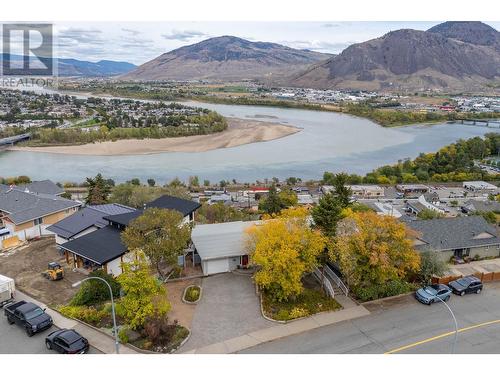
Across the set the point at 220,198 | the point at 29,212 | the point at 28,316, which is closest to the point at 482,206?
the point at 220,198

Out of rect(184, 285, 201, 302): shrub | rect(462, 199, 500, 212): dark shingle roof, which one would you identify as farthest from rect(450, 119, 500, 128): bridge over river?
rect(184, 285, 201, 302): shrub

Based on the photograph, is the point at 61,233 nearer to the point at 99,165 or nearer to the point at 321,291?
the point at 321,291

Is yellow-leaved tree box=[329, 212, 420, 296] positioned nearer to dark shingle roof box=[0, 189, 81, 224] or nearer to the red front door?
the red front door

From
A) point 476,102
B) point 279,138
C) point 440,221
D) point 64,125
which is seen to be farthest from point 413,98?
point 440,221

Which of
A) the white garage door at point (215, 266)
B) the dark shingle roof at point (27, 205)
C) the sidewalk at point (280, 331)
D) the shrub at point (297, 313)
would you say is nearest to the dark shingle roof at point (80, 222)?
the dark shingle roof at point (27, 205)

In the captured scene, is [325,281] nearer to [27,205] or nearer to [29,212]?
[29,212]

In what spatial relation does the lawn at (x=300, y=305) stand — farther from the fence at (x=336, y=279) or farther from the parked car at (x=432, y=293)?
the parked car at (x=432, y=293)
